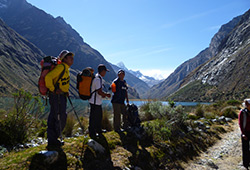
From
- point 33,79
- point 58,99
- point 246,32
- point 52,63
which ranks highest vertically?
point 246,32

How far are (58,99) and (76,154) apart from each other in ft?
3.89

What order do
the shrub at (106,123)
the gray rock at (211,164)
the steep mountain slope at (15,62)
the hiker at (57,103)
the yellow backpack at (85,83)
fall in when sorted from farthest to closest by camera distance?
the steep mountain slope at (15,62)
the shrub at (106,123)
the gray rock at (211,164)
the yellow backpack at (85,83)
the hiker at (57,103)

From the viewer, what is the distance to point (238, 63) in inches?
4705

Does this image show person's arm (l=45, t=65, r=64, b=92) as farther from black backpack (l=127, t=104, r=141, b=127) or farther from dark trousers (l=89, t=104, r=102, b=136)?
black backpack (l=127, t=104, r=141, b=127)

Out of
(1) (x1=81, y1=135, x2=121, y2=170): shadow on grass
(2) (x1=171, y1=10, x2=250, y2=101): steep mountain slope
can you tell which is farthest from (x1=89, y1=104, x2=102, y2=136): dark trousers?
(2) (x1=171, y1=10, x2=250, y2=101): steep mountain slope

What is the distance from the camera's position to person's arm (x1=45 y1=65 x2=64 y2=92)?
9.40ft

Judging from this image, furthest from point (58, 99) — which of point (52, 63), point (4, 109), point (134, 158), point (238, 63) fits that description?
point (238, 63)

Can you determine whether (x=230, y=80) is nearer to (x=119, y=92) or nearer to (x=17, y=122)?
(x=119, y=92)

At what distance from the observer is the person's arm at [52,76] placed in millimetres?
2865

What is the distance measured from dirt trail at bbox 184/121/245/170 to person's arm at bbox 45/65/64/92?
4171 millimetres

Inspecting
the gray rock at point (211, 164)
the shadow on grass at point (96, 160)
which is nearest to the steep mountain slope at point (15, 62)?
the shadow on grass at point (96, 160)

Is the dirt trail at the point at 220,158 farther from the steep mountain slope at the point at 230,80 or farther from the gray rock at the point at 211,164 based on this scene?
the steep mountain slope at the point at 230,80

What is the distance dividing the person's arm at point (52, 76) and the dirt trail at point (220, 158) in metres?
4.17

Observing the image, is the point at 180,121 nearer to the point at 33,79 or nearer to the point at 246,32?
the point at 33,79
